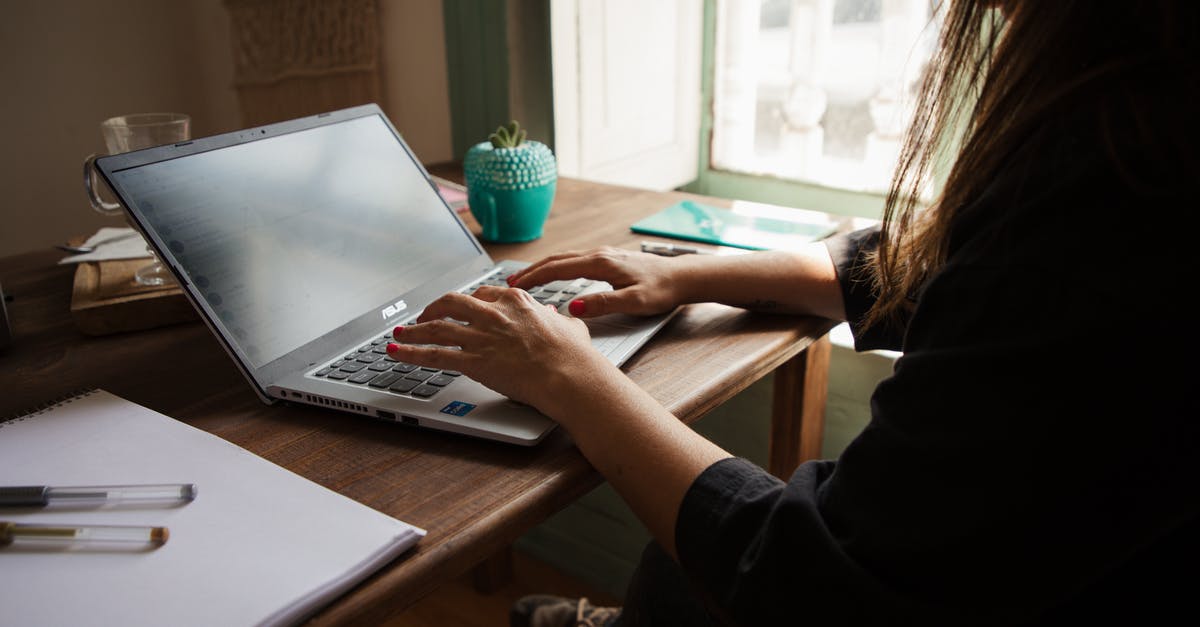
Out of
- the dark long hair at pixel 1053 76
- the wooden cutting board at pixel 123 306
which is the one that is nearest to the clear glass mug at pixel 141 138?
the wooden cutting board at pixel 123 306

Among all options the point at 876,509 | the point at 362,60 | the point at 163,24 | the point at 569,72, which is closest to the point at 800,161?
the point at 569,72

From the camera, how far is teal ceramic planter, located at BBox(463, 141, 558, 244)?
1.06m

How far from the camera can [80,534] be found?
51 cm

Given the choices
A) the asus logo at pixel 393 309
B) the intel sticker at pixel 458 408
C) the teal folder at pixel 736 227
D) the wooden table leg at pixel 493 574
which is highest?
the asus logo at pixel 393 309

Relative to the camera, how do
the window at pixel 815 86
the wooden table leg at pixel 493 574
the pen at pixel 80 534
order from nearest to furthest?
the pen at pixel 80 534 → the window at pixel 815 86 → the wooden table leg at pixel 493 574

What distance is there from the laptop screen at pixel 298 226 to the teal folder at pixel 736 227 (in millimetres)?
292

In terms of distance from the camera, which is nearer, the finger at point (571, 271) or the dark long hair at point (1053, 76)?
the dark long hair at point (1053, 76)

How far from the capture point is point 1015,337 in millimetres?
423

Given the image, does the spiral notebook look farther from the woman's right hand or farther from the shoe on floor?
the shoe on floor

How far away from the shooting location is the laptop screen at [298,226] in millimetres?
706

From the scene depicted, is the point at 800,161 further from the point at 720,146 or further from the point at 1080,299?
the point at 1080,299

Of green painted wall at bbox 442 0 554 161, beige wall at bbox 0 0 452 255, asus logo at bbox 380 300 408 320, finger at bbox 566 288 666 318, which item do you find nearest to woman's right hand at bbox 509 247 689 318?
finger at bbox 566 288 666 318

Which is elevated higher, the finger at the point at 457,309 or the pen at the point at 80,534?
the finger at the point at 457,309

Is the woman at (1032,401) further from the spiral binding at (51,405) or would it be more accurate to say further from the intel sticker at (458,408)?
the spiral binding at (51,405)
